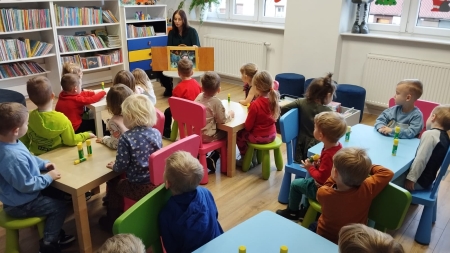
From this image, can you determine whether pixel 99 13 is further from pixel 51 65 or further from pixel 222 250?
pixel 222 250

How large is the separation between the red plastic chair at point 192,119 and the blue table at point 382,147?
92cm

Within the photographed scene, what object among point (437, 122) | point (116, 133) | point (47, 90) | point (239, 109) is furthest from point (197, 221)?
point (239, 109)

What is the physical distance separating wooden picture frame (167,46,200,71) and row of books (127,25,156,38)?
1.78 m

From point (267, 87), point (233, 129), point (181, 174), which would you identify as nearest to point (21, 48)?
point (233, 129)

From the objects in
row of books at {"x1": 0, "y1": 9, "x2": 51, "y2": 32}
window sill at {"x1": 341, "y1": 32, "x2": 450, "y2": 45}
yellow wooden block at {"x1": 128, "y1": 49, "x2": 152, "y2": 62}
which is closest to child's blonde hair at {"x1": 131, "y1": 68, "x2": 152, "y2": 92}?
row of books at {"x1": 0, "y1": 9, "x2": 51, "y2": 32}

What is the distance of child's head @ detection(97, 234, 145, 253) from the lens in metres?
1.11

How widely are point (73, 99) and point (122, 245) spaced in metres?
2.20

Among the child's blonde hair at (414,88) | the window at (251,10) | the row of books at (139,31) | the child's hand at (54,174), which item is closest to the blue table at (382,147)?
the child's blonde hair at (414,88)

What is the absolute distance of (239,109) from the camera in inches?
140

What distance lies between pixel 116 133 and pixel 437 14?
4201mm

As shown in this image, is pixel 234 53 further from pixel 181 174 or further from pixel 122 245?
pixel 122 245

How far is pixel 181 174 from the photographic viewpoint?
164 centimetres

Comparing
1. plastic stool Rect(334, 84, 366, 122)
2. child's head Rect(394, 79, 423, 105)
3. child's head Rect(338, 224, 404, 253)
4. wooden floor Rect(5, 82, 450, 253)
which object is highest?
child's head Rect(394, 79, 423, 105)

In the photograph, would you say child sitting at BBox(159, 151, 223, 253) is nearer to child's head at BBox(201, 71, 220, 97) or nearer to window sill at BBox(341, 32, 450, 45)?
child's head at BBox(201, 71, 220, 97)
